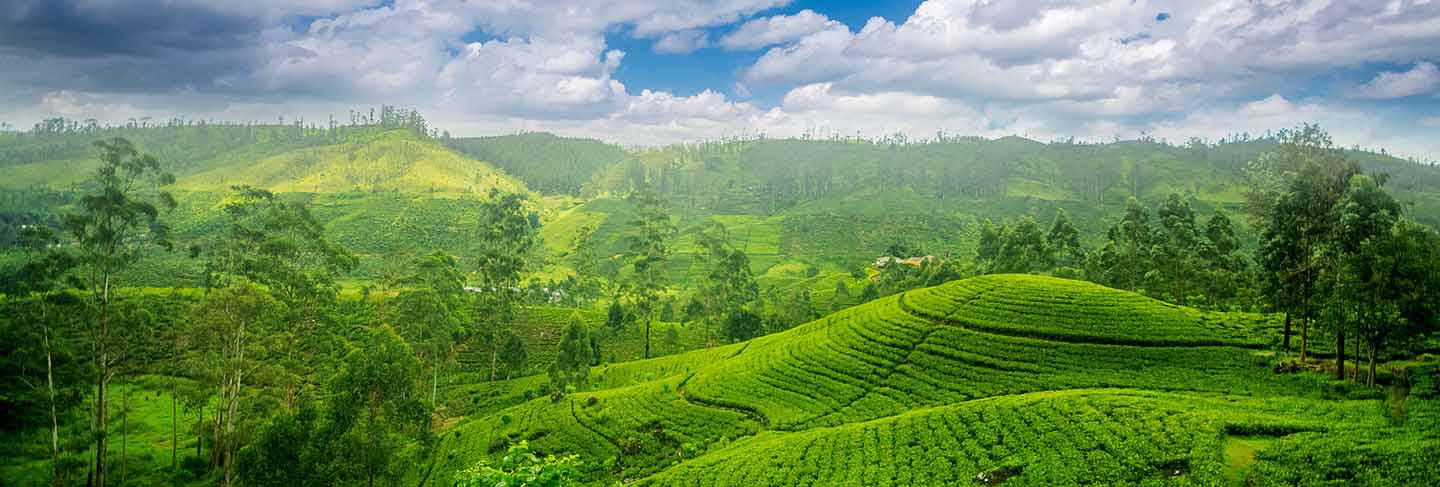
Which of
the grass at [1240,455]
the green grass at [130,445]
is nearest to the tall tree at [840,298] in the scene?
the grass at [1240,455]

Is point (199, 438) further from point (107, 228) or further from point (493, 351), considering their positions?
point (493, 351)

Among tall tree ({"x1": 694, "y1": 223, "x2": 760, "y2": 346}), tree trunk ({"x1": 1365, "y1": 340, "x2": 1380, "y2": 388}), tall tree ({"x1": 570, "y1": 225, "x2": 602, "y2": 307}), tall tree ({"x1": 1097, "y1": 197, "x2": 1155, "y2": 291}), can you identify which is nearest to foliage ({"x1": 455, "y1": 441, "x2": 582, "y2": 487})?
tree trunk ({"x1": 1365, "y1": 340, "x2": 1380, "y2": 388})

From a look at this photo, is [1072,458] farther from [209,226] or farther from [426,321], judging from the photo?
[209,226]

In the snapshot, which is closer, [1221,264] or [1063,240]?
[1221,264]

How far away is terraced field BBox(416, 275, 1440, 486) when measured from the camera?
83.4 feet

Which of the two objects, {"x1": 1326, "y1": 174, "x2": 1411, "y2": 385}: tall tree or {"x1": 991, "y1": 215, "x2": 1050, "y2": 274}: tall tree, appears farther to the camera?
{"x1": 991, "y1": 215, "x2": 1050, "y2": 274}: tall tree

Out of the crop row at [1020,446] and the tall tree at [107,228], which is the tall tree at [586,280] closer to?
the tall tree at [107,228]

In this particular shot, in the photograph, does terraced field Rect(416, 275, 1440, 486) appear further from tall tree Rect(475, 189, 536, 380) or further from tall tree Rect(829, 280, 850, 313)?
tall tree Rect(829, 280, 850, 313)

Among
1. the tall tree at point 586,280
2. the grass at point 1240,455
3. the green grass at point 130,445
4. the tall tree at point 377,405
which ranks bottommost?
the green grass at point 130,445

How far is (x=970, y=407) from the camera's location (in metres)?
34.1

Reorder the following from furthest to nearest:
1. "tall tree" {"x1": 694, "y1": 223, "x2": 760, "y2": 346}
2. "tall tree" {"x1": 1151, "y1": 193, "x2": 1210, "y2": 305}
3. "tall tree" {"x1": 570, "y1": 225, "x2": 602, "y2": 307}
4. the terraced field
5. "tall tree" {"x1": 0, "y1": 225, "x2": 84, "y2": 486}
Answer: "tall tree" {"x1": 570, "y1": 225, "x2": 602, "y2": 307} → "tall tree" {"x1": 694, "y1": 223, "x2": 760, "y2": 346} → "tall tree" {"x1": 1151, "y1": 193, "x2": 1210, "y2": 305} → "tall tree" {"x1": 0, "y1": 225, "x2": 84, "y2": 486} → the terraced field

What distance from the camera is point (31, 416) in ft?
163

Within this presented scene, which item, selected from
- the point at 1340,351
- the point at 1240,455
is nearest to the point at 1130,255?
the point at 1340,351

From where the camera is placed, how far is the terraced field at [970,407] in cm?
2542
